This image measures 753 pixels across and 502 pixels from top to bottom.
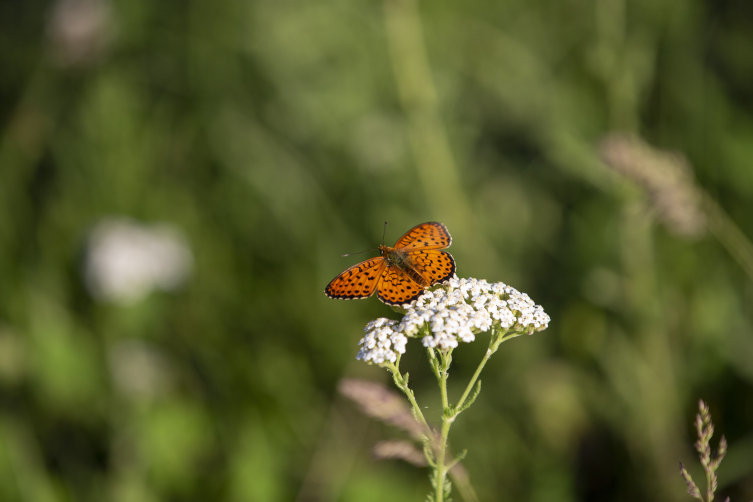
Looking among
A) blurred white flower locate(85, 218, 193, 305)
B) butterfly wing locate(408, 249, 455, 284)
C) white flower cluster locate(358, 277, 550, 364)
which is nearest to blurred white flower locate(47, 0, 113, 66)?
blurred white flower locate(85, 218, 193, 305)

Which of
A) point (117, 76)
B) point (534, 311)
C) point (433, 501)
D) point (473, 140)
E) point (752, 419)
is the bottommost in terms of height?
point (433, 501)

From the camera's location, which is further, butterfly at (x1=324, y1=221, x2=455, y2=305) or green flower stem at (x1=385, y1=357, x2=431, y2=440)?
butterfly at (x1=324, y1=221, x2=455, y2=305)

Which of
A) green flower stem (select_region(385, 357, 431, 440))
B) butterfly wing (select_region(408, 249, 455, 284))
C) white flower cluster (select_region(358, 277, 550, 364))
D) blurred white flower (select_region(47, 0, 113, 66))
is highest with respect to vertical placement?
blurred white flower (select_region(47, 0, 113, 66))

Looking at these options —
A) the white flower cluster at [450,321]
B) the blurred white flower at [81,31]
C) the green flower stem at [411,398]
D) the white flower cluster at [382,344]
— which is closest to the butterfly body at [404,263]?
the white flower cluster at [450,321]

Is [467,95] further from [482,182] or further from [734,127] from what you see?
[734,127]

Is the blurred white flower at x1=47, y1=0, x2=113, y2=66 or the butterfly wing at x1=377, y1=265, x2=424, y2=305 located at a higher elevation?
the blurred white flower at x1=47, y1=0, x2=113, y2=66

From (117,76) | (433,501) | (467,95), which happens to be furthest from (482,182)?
(117,76)

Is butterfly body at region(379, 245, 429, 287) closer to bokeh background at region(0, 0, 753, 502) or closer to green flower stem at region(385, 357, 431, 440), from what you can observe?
green flower stem at region(385, 357, 431, 440)

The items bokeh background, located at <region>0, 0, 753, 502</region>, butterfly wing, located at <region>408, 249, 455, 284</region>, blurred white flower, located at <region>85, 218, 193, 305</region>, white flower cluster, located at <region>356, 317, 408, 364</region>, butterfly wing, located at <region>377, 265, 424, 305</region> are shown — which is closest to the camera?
white flower cluster, located at <region>356, 317, 408, 364</region>
